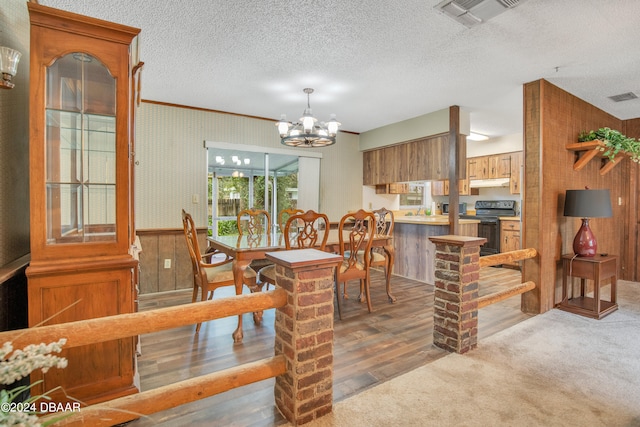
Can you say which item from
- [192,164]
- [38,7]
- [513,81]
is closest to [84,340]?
[38,7]

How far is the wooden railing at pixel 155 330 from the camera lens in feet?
3.81

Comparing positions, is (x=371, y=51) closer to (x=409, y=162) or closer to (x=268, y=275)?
(x=268, y=275)

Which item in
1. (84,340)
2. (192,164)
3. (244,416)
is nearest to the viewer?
(84,340)

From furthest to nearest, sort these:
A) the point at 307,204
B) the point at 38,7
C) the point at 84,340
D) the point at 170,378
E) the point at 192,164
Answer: the point at 307,204, the point at 192,164, the point at 170,378, the point at 38,7, the point at 84,340

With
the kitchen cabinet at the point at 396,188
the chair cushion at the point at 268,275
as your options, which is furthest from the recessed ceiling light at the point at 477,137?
the chair cushion at the point at 268,275

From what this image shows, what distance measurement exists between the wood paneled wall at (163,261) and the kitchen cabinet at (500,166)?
5647 millimetres

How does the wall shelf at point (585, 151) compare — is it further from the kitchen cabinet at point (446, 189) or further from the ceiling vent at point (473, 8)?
the kitchen cabinet at point (446, 189)

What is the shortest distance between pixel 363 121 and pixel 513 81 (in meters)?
2.14

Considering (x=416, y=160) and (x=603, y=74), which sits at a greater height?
(x=603, y=74)

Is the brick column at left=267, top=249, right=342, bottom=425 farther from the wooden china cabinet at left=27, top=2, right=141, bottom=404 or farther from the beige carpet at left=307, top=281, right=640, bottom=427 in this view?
the wooden china cabinet at left=27, top=2, right=141, bottom=404

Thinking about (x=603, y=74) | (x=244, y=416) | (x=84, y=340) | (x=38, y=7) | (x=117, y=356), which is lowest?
(x=244, y=416)

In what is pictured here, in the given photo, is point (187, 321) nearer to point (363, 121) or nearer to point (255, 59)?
point (255, 59)

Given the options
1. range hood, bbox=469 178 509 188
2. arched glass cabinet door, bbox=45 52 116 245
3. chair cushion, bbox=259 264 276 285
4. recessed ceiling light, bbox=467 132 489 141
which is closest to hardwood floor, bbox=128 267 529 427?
chair cushion, bbox=259 264 276 285

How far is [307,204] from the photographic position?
17.4 feet
